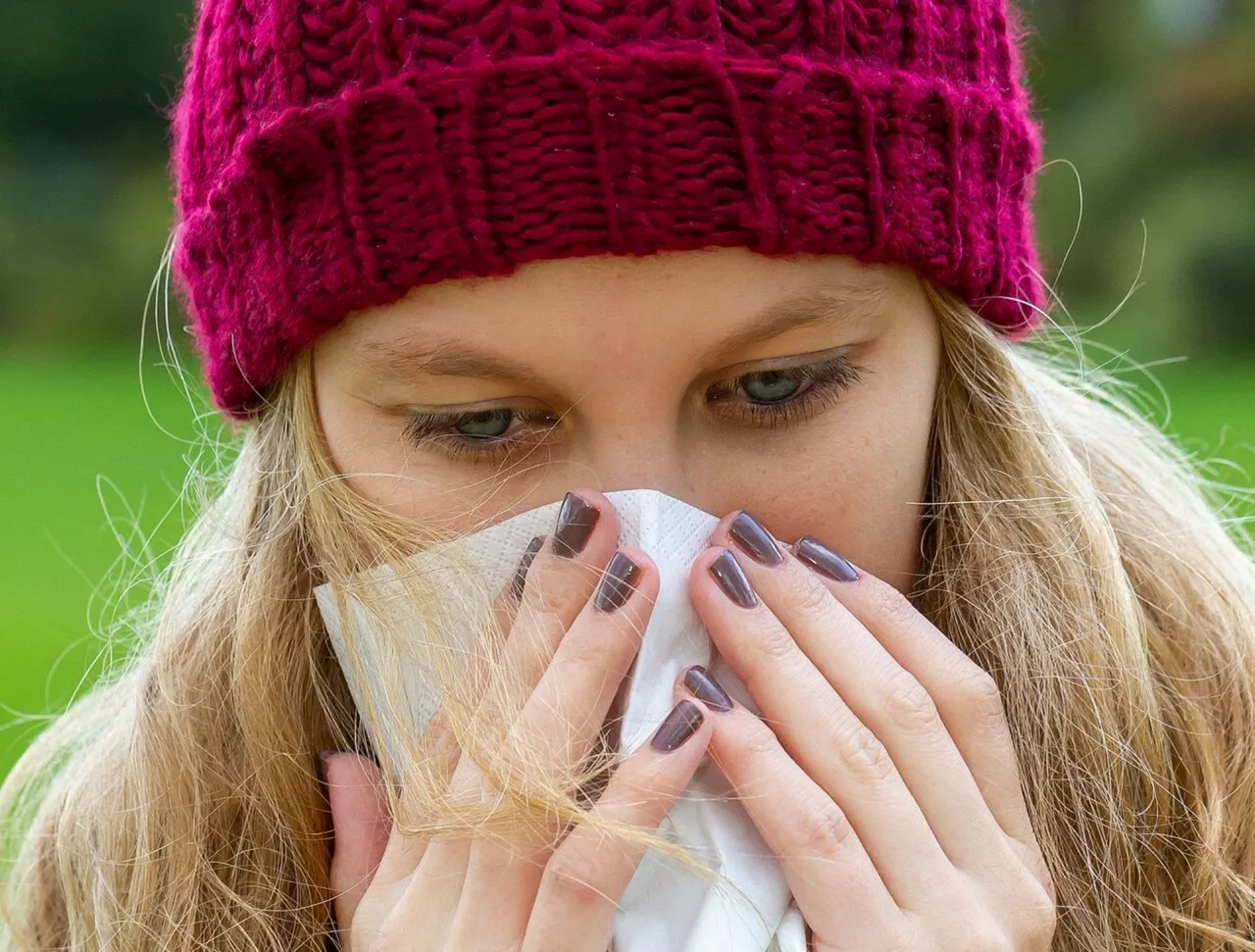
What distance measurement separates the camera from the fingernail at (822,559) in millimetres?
1537

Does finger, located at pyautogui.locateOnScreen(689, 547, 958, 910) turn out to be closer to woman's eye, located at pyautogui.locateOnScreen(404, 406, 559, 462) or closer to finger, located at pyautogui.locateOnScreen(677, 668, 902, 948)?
finger, located at pyautogui.locateOnScreen(677, 668, 902, 948)

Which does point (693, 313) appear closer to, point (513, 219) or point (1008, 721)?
point (513, 219)

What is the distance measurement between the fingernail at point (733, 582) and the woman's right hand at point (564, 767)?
0.24 feet

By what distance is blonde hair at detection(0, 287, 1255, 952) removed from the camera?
168 cm

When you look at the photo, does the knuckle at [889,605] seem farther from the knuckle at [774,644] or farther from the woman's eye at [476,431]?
the woman's eye at [476,431]

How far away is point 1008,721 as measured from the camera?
173cm

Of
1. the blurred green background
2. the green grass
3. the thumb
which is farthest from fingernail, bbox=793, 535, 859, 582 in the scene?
the blurred green background

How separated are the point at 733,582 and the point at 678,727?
0.57 feet

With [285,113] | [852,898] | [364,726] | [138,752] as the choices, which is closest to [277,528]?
[364,726]

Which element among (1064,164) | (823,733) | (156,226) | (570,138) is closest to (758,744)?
(823,733)

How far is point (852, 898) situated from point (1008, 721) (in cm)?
45

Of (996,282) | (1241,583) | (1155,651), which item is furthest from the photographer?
(1241,583)

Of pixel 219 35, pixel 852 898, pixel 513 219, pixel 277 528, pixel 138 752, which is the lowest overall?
pixel 138 752

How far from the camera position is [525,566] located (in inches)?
59.4
